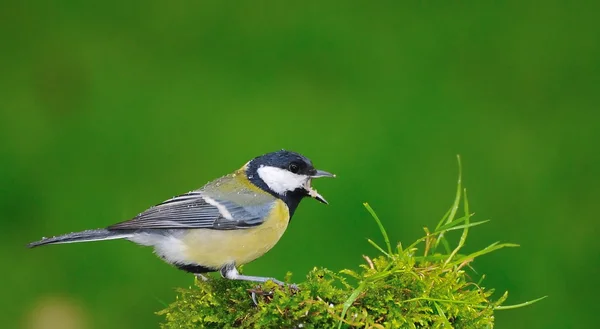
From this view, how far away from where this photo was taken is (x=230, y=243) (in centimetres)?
201

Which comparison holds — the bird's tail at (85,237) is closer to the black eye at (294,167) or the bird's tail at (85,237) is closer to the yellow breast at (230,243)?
the yellow breast at (230,243)

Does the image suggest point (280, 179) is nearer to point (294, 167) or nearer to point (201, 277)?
point (294, 167)

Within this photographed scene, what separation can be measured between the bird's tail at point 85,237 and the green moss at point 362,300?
0.69 ft

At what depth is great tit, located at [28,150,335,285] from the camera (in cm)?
200

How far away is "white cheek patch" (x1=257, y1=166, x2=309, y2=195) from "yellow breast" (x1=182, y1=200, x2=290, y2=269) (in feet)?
0.25

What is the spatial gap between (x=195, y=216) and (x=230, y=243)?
11 cm

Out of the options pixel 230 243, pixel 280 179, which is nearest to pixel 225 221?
pixel 230 243

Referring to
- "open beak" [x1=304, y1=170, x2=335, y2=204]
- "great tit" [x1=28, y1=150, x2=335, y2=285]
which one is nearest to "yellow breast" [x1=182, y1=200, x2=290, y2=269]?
"great tit" [x1=28, y1=150, x2=335, y2=285]

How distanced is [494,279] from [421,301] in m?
1.70

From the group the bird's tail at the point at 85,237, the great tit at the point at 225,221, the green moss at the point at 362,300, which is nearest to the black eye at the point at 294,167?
the great tit at the point at 225,221

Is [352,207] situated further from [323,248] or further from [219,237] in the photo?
[219,237]

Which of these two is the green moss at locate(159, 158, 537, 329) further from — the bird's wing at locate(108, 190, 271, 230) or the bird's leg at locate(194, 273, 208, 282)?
the bird's wing at locate(108, 190, 271, 230)

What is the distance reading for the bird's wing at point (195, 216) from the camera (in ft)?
6.60

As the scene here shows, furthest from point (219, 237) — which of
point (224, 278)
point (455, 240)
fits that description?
point (455, 240)
